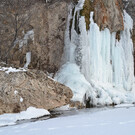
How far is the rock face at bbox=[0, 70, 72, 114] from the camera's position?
657cm

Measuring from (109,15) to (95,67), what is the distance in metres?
4.48

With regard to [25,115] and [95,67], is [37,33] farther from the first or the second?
[25,115]

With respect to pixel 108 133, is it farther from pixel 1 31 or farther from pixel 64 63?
pixel 1 31

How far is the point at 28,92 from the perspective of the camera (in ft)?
23.4

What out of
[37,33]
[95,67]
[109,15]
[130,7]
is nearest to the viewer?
[95,67]

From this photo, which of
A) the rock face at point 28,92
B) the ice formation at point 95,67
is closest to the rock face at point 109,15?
the ice formation at point 95,67

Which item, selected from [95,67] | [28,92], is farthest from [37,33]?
[28,92]

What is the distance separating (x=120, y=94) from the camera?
12328 mm

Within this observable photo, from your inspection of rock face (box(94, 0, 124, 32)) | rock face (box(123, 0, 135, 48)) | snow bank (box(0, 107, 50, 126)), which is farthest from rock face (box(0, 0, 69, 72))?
rock face (box(123, 0, 135, 48))

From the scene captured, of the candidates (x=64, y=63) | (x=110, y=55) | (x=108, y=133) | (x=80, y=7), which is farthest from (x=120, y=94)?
(x=108, y=133)

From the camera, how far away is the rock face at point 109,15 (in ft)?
43.3

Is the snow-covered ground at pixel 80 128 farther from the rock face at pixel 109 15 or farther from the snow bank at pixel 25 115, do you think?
the rock face at pixel 109 15

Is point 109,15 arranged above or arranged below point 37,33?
above

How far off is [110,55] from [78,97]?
214 inches
